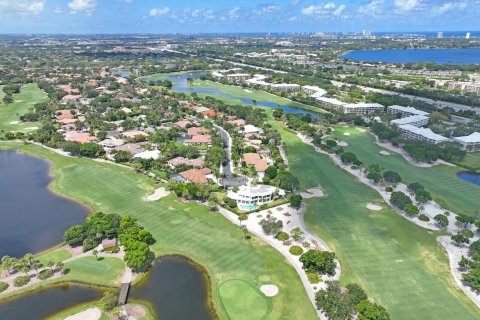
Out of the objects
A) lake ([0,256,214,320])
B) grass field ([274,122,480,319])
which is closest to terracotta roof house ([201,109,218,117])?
grass field ([274,122,480,319])

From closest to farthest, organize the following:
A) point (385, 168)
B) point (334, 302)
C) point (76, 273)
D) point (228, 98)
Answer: point (334, 302) < point (76, 273) < point (385, 168) < point (228, 98)

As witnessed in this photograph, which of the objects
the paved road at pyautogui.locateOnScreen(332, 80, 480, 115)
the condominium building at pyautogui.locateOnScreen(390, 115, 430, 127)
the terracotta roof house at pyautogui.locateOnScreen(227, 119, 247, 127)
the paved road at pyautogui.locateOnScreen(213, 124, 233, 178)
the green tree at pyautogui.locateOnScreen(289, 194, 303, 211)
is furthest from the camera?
the paved road at pyautogui.locateOnScreen(332, 80, 480, 115)

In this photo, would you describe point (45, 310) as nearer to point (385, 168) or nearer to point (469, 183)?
point (385, 168)

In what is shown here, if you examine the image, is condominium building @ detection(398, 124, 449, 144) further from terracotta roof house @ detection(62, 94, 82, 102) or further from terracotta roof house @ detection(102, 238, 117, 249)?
terracotta roof house @ detection(62, 94, 82, 102)

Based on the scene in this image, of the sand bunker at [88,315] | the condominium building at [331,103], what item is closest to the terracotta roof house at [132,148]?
the sand bunker at [88,315]

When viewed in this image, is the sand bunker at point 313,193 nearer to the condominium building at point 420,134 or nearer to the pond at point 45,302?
the pond at point 45,302

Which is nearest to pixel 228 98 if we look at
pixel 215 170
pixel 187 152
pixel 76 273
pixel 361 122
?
pixel 361 122
